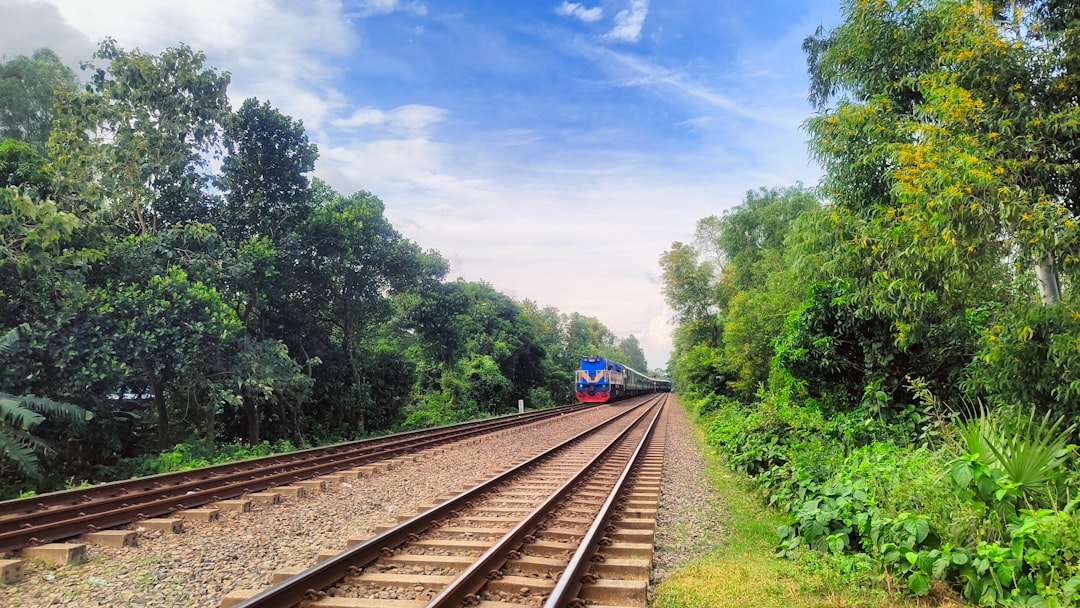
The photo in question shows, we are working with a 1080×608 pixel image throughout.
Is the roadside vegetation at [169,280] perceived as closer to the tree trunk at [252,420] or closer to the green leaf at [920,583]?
the tree trunk at [252,420]

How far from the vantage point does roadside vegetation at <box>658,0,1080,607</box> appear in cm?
435

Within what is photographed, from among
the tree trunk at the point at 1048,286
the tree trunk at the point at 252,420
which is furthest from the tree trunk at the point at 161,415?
the tree trunk at the point at 1048,286

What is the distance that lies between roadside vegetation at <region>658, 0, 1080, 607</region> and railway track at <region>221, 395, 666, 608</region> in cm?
69

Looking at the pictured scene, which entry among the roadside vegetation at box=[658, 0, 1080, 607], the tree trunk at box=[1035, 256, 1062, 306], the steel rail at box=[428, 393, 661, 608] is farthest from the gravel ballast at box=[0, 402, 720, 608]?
the tree trunk at box=[1035, 256, 1062, 306]

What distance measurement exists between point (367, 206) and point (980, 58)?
19.6 m

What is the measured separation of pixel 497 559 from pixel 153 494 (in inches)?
223

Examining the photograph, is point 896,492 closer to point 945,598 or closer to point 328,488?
point 945,598

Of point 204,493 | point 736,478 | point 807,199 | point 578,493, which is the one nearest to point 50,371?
point 204,493

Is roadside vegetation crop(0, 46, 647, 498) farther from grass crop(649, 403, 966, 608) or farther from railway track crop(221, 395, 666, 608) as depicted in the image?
grass crop(649, 403, 966, 608)

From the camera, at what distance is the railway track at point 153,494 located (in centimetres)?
605

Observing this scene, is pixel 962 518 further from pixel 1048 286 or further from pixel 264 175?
pixel 264 175

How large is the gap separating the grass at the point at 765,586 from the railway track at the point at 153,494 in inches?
235

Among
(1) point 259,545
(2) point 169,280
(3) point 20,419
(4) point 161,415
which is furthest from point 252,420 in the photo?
(1) point 259,545

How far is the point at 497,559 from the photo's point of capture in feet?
16.1
